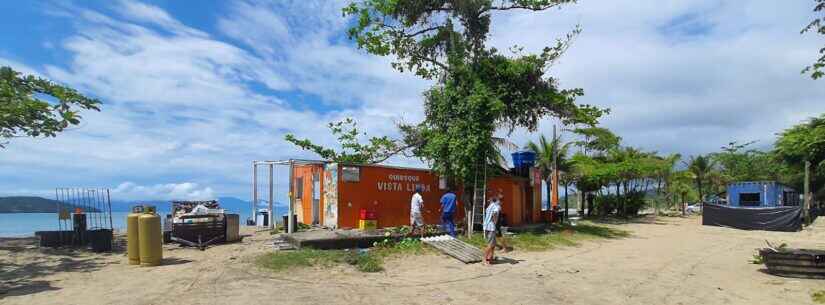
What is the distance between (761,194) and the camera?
Result: 31656 mm

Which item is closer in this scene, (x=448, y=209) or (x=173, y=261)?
(x=173, y=261)

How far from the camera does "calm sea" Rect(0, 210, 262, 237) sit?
738 inches

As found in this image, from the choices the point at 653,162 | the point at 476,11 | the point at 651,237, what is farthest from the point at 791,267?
the point at 653,162

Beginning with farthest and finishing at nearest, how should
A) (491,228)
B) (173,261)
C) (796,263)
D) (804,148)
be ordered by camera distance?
(804,148) → (491,228) → (173,261) → (796,263)

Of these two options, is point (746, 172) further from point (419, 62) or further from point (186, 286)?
point (186, 286)

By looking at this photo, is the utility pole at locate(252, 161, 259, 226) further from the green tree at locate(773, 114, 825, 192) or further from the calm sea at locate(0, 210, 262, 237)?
the green tree at locate(773, 114, 825, 192)

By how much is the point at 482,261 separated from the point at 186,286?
21.3ft

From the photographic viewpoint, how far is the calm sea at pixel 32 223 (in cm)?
1873

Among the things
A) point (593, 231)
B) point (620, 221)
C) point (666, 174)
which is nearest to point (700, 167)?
point (666, 174)

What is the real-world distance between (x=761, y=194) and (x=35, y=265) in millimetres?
34984

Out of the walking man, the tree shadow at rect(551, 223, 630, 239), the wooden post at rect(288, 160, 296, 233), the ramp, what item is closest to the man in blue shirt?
the ramp

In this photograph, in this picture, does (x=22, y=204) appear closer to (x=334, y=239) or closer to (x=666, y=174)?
(x=334, y=239)

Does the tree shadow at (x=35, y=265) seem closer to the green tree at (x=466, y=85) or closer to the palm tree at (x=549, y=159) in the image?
the green tree at (x=466, y=85)

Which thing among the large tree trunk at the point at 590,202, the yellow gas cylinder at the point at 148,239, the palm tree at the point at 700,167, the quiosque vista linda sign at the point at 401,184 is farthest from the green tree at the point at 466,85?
the palm tree at the point at 700,167
